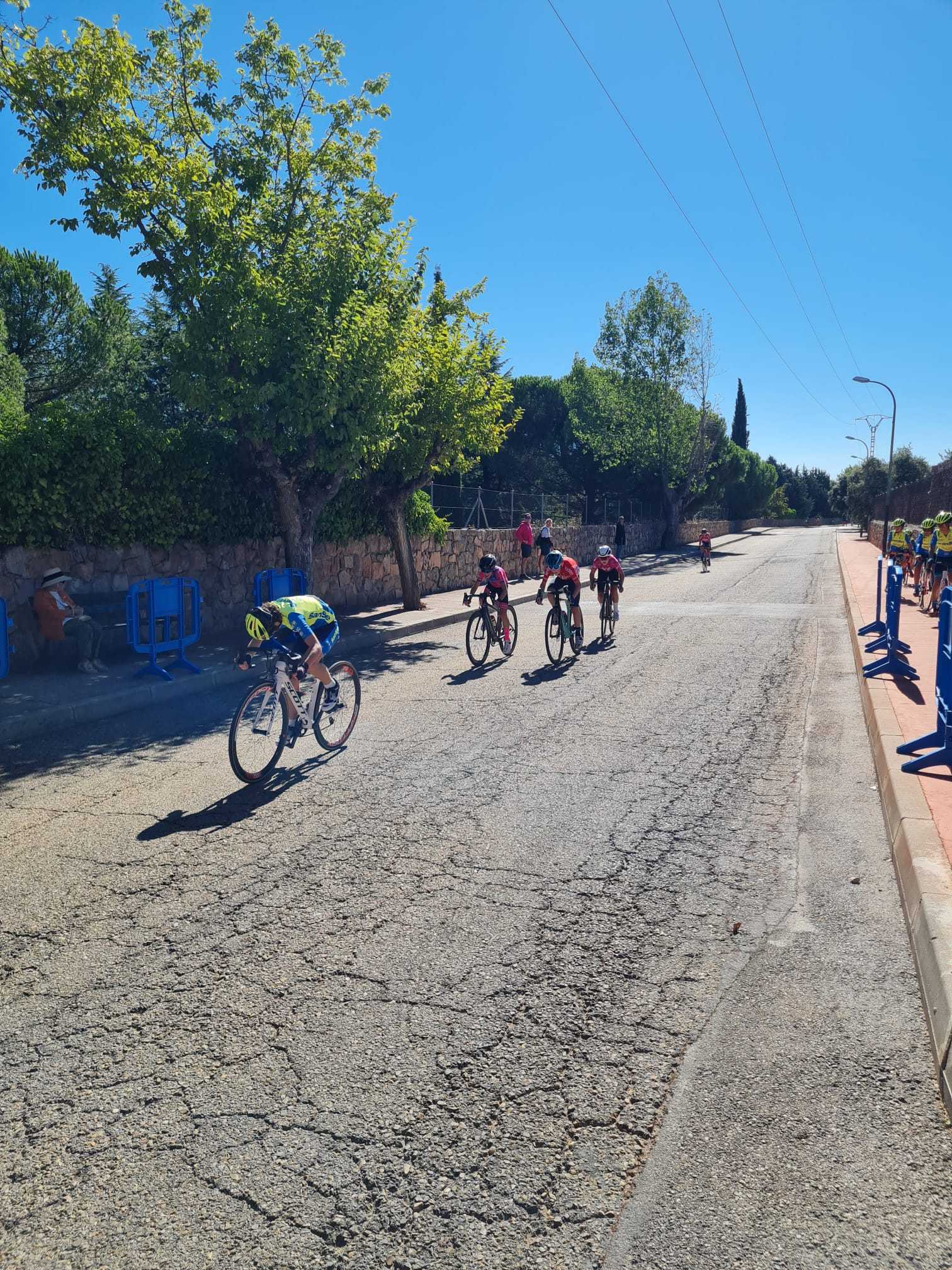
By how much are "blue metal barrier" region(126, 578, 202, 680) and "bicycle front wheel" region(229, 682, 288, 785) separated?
3.97m

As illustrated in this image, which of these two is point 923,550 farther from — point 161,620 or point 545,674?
point 161,620

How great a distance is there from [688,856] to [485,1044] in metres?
2.19

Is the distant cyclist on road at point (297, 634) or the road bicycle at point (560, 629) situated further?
the road bicycle at point (560, 629)

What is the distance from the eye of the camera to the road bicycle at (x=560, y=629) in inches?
453

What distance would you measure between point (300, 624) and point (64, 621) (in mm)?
5097

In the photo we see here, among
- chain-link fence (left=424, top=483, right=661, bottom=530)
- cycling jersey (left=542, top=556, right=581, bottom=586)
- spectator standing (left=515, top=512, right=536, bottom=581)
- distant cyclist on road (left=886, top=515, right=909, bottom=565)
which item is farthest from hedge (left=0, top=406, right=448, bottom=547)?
→ distant cyclist on road (left=886, top=515, right=909, bottom=565)

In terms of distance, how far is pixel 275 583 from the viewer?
12.7m

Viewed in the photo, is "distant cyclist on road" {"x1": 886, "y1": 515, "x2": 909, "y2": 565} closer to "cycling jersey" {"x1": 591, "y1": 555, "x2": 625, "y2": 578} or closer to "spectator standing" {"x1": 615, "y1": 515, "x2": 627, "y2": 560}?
"cycling jersey" {"x1": 591, "y1": 555, "x2": 625, "y2": 578}

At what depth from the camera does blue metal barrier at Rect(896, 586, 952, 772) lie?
18.8 feet

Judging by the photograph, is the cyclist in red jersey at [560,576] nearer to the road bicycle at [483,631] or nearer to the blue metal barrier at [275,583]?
the road bicycle at [483,631]

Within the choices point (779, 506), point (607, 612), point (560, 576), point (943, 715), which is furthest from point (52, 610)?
point (779, 506)

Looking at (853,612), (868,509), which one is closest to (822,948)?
(853,612)

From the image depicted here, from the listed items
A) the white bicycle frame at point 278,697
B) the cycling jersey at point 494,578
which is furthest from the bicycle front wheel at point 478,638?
the white bicycle frame at point 278,697

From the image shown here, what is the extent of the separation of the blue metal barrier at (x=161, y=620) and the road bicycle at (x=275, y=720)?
365 centimetres
